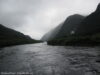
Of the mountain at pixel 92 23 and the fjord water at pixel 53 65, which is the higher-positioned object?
the mountain at pixel 92 23

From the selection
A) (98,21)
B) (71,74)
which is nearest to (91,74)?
(71,74)

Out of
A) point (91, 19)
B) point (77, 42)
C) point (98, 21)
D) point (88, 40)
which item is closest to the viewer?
point (88, 40)

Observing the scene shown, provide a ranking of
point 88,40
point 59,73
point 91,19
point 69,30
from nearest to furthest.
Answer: point 59,73, point 88,40, point 91,19, point 69,30

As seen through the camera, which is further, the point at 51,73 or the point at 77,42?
the point at 77,42

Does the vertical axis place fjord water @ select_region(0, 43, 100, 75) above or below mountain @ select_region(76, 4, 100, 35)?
below

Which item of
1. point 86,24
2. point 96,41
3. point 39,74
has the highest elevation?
point 86,24

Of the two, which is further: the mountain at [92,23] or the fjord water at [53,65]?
the mountain at [92,23]

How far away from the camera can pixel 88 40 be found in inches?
2215

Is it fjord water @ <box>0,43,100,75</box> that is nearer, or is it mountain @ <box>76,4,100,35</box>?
fjord water @ <box>0,43,100,75</box>

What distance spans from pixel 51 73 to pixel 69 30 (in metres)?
192

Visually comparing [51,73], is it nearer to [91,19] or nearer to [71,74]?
[71,74]

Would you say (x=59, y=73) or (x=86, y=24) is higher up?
(x=86, y=24)

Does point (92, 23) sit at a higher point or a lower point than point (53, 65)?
higher

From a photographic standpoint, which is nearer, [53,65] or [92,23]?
[53,65]
